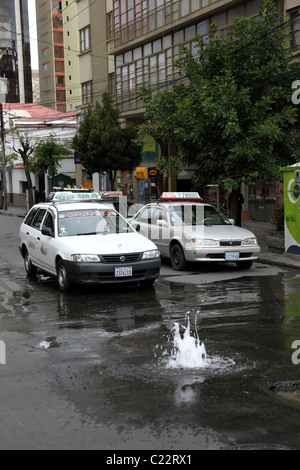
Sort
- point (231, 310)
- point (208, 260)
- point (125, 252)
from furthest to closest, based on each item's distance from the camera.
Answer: point (208, 260) < point (125, 252) < point (231, 310)

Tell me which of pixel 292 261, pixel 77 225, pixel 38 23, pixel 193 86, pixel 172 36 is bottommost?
pixel 292 261

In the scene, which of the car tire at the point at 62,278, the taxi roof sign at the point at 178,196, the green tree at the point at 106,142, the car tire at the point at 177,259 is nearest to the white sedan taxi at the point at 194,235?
the car tire at the point at 177,259

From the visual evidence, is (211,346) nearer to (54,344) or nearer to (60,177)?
(54,344)

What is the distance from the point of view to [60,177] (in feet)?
159

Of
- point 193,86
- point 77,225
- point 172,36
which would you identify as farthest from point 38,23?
point 77,225

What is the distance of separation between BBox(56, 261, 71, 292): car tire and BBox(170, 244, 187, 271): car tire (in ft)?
11.0

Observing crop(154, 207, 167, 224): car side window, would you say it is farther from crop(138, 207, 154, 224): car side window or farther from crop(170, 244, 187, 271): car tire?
crop(170, 244, 187, 271): car tire

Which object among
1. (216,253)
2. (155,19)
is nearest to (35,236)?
(216,253)

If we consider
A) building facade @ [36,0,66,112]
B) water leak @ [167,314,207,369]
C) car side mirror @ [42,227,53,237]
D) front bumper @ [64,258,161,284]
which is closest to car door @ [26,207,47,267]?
car side mirror @ [42,227,53,237]

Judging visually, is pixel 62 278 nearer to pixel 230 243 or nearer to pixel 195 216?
pixel 230 243

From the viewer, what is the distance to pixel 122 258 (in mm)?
10172

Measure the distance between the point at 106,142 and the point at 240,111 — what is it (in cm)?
1496

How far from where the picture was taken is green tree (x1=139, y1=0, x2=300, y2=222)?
51.5ft
